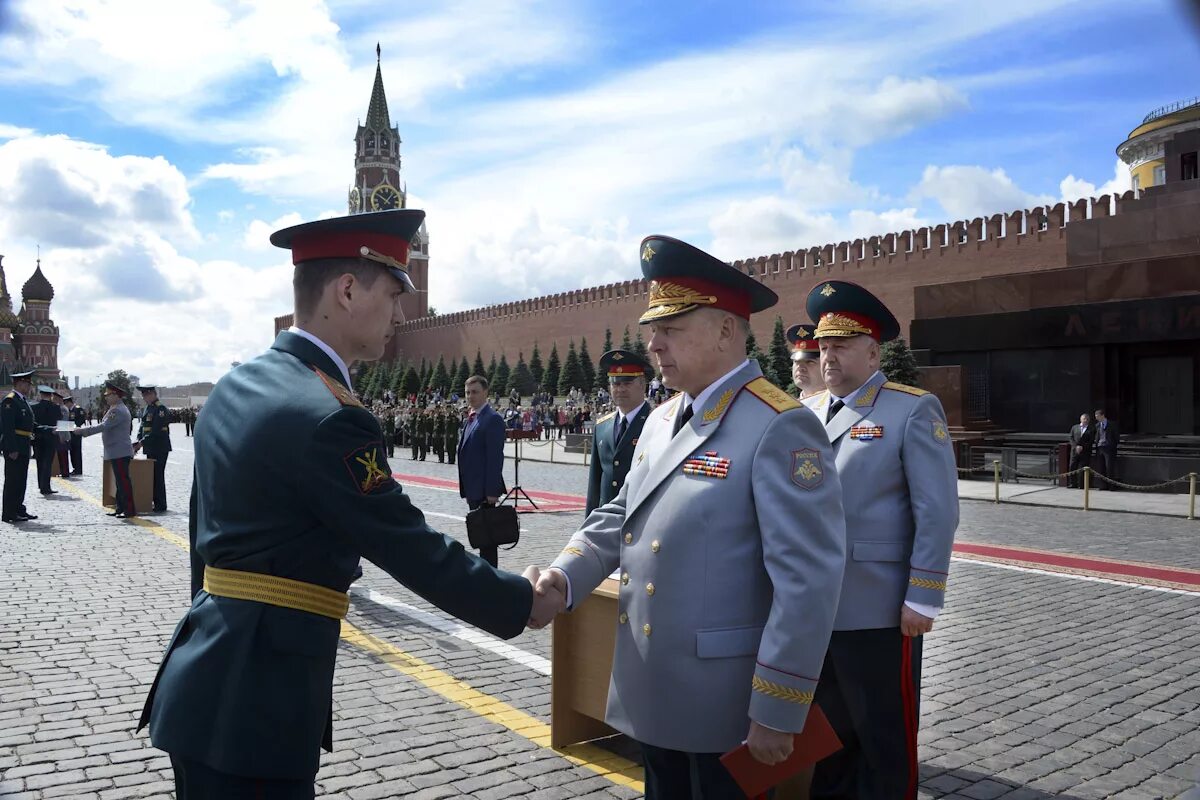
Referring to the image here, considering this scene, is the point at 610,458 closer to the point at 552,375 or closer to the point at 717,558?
the point at 717,558

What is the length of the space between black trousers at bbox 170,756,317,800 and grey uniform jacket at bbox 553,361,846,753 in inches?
30.8

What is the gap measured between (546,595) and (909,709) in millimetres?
1328

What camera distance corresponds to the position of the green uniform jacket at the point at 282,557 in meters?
1.82

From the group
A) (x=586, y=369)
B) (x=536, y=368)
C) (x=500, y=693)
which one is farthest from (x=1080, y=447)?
(x=536, y=368)

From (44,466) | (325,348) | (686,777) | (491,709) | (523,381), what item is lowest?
Answer: (491,709)

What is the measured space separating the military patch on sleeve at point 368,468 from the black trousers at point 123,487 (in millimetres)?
11082

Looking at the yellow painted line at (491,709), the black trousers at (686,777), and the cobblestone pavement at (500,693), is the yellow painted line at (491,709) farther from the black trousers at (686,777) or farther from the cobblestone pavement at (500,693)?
the black trousers at (686,777)

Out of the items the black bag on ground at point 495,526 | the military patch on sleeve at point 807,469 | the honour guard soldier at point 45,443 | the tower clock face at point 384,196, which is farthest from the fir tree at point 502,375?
the military patch on sleeve at point 807,469

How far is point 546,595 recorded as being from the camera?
2.33 m

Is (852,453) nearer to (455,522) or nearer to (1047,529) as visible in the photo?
(455,522)

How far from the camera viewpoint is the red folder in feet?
6.75

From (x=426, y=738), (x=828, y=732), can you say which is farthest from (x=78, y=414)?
(x=828, y=732)

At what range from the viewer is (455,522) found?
11141 millimetres

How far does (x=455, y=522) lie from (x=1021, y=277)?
14.2m
